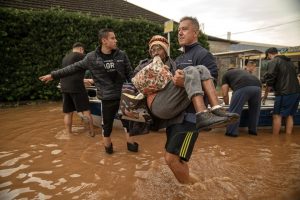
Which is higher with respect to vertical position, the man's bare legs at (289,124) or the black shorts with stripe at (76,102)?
the black shorts with stripe at (76,102)

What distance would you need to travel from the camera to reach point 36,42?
1132 cm

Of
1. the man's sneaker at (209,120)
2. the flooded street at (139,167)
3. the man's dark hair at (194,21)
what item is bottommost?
the flooded street at (139,167)

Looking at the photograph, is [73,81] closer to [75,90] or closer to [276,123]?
[75,90]

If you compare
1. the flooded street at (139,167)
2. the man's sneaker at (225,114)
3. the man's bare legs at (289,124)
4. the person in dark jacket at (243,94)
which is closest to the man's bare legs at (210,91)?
the man's sneaker at (225,114)

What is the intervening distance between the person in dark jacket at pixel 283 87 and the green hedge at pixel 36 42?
25.8 feet

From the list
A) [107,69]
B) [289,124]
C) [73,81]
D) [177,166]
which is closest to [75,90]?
[73,81]

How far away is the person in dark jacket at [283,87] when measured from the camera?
20.8 ft

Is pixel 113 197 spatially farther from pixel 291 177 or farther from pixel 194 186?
pixel 291 177

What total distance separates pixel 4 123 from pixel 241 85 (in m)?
6.25

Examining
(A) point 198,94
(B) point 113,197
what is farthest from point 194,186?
(A) point 198,94

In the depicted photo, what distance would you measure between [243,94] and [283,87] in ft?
3.02

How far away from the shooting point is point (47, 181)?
12.6 ft

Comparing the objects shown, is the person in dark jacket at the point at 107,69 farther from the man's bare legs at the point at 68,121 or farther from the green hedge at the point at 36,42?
the green hedge at the point at 36,42

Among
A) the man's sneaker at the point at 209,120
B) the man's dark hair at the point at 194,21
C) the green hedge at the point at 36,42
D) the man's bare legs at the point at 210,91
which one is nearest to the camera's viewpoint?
the man's sneaker at the point at 209,120
